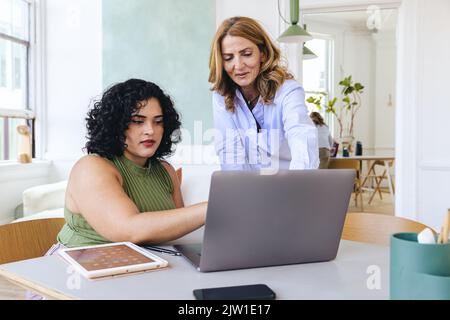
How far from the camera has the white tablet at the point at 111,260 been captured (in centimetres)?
92

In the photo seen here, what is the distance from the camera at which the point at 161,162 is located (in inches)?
65.9

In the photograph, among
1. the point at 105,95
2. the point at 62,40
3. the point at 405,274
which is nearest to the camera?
the point at 405,274

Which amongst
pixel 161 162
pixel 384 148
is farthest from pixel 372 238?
pixel 384 148

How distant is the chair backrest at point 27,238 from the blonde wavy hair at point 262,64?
2.75 feet

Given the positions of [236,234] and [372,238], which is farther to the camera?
[372,238]

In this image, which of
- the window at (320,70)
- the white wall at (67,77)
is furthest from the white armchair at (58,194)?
the window at (320,70)

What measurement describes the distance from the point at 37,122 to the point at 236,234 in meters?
3.73

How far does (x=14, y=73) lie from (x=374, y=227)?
3.37m

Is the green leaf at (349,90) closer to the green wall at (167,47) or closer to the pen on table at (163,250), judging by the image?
the green wall at (167,47)

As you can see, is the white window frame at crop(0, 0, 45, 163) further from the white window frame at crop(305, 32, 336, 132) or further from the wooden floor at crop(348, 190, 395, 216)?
the white window frame at crop(305, 32, 336, 132)

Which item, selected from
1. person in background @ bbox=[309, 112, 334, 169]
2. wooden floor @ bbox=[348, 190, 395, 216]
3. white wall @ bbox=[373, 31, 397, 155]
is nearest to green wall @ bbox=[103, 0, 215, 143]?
person in background @ bbox=[309, 112, 334, 169]

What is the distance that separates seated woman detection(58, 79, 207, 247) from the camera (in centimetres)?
116

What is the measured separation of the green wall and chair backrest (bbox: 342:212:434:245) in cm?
235
